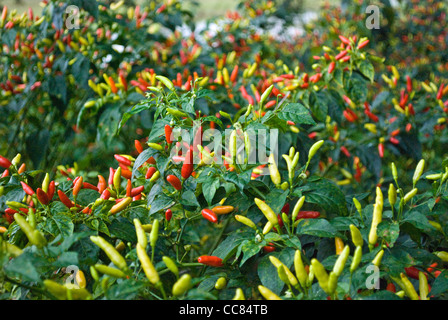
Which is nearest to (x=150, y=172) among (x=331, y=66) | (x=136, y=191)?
(x=136, y=191)

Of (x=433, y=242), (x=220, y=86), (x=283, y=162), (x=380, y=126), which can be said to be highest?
(x=220, y=86)

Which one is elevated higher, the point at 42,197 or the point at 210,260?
the point at 42,197

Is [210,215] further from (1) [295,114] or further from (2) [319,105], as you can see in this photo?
(2) [319,105]

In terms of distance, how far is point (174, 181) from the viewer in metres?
0.90

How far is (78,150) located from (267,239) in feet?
6.01

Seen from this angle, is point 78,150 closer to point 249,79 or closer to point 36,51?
point 36,51

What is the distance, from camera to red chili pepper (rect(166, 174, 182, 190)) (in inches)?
35.0

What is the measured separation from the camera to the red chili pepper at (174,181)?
89 centimetres

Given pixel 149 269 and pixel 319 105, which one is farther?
pixel 319 105

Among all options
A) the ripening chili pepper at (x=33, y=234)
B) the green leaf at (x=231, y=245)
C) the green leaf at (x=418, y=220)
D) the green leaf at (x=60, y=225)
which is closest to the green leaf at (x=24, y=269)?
the ripening chili pepper at (x=33, y=234)

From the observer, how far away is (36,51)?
75.5 inches

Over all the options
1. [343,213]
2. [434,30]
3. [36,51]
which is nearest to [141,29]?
[36,51]

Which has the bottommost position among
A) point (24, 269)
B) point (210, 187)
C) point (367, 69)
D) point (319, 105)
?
point (24, 269)

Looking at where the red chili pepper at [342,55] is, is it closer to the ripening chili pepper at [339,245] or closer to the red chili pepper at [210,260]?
the ripening chili pepper at [339,245]
